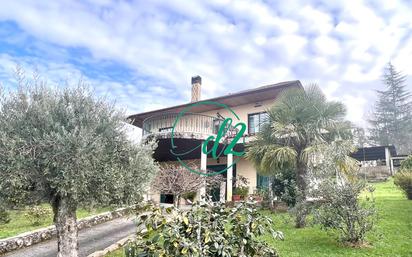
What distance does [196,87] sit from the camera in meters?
22.0

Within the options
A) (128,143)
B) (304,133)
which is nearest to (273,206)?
(304,133)

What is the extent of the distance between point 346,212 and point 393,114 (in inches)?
1855

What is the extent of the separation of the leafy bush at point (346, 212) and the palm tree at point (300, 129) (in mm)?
2522

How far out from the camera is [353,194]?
7105mm

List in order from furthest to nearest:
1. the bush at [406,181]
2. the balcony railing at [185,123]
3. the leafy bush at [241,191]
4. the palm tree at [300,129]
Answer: the balcony railing at [185,123]
the leafy bush at [241,191]
the bush at [406,181]
the palm tree at [300,129]

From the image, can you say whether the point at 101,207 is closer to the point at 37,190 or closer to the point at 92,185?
the point at 92,185

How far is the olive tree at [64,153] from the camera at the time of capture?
5.22 m

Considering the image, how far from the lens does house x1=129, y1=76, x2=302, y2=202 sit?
16.1 meters

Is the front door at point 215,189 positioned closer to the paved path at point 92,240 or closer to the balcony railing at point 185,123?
the balcony railing at point 185,123

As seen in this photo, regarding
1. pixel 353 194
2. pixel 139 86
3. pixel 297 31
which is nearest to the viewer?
pixel 353 194

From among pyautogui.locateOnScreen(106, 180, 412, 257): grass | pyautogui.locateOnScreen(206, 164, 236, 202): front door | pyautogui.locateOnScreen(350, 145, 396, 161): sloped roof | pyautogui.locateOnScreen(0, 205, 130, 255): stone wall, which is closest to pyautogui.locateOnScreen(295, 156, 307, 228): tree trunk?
pyautogui.locateOnScreen(106, 180, 412, 257): grass

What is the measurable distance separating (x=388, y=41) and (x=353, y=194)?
1021cm

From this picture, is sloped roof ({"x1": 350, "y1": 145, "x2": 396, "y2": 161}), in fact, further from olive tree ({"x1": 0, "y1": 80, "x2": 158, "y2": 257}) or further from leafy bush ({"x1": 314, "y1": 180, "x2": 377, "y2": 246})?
olive tree ({"x1": 0, "y1": 80, "x2": 158, "y2": 257})

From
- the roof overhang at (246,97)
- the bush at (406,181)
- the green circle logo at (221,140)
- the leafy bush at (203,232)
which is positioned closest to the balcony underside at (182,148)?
the green circle logo at (221,140)
